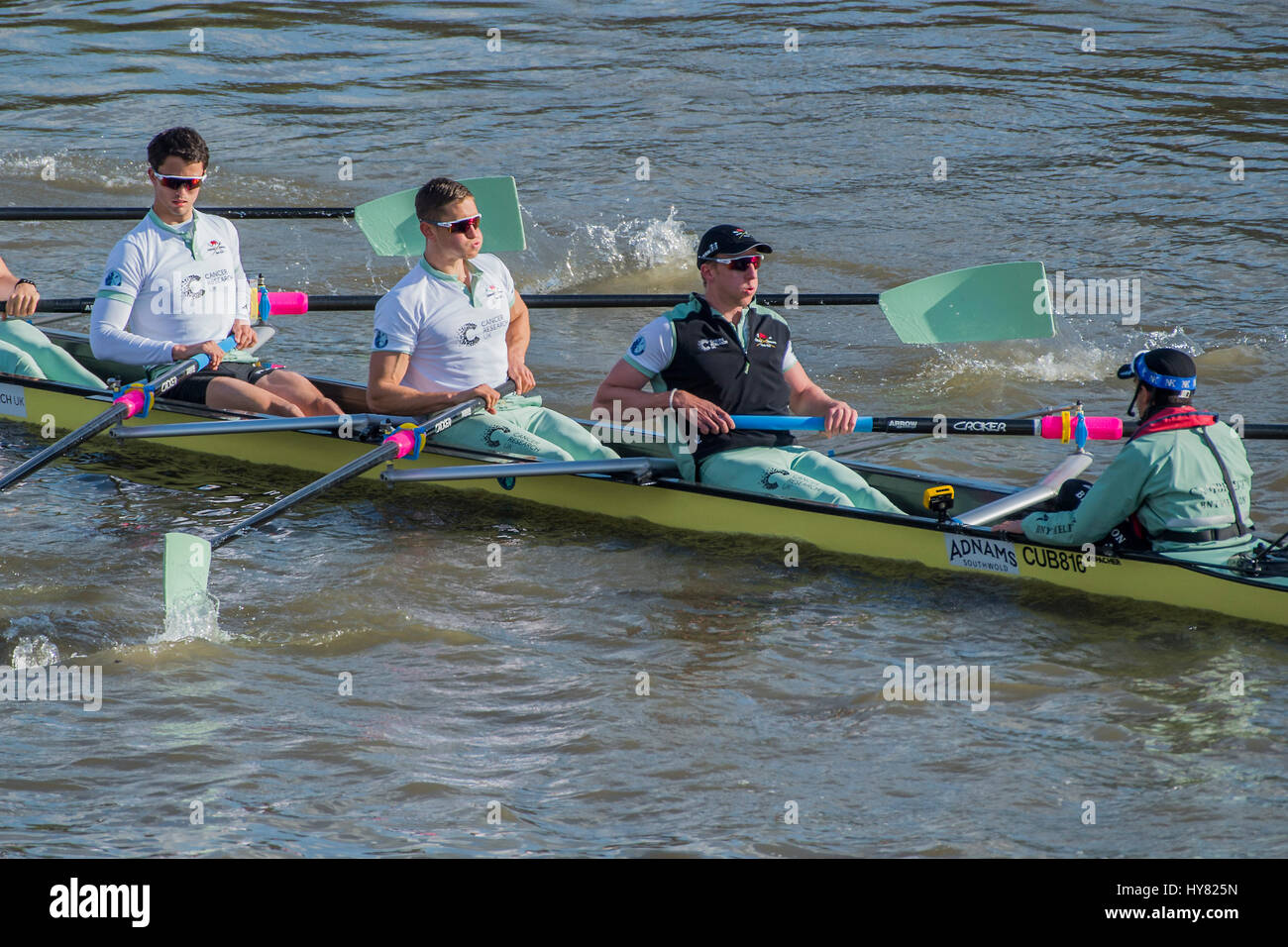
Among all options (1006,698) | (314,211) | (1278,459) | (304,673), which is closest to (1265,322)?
(1278,459)

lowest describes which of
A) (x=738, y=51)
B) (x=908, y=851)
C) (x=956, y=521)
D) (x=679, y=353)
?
(x=908, y=851)

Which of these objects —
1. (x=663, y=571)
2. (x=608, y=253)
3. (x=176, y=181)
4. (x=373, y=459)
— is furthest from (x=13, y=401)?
(x=608, y=253)

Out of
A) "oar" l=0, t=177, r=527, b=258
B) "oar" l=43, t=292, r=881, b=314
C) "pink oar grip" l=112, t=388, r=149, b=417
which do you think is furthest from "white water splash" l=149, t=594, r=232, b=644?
"oar" l=0, t=177, r=527, b=258

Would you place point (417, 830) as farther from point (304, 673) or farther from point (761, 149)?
point (761, 149)

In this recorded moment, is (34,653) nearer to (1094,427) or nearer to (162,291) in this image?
(162,291)

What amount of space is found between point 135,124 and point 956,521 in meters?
12.6

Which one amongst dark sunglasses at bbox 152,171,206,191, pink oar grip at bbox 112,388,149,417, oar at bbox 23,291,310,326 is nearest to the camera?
pink oar grip at bbox 112,388,149,417

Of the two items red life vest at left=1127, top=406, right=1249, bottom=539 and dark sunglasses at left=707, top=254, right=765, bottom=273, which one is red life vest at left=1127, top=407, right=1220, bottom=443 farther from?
dark sunglasses at left=707, top=254, right=765, bottom=273

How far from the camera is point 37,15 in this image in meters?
19.8

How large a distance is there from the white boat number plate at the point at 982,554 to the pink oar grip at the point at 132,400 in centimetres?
414

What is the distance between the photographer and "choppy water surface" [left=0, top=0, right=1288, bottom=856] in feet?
16.8

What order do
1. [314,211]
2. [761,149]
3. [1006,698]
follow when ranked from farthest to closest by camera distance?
[761,149], [314,211], [1006,698]

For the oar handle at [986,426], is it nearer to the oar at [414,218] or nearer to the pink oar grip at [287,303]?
the oar at [414,218]

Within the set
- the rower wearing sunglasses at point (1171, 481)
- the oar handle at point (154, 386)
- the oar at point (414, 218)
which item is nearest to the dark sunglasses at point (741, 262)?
the rower wearing sunglasses at point (1171, 481)
